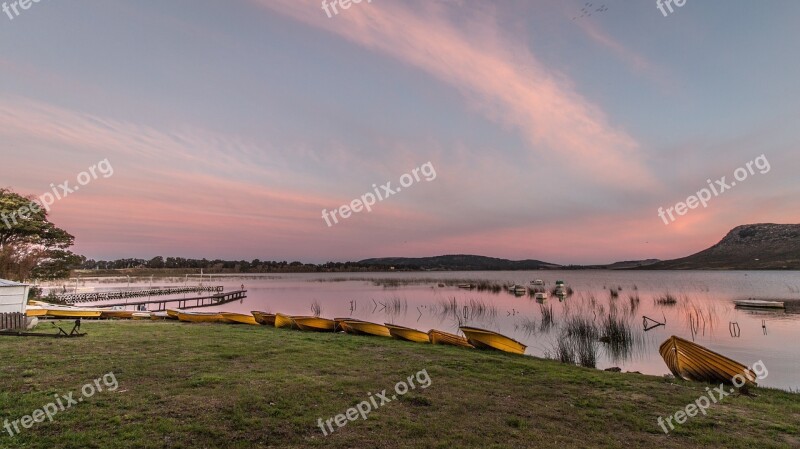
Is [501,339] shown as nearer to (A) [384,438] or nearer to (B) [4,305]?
(A) [384,438]

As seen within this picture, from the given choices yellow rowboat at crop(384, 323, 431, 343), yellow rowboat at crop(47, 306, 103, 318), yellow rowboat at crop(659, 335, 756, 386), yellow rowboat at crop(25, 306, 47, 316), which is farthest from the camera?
yellow rowboat at crop(47, 306, 103, 318)

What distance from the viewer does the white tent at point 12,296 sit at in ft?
48.1

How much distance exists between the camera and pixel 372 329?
54.2ft

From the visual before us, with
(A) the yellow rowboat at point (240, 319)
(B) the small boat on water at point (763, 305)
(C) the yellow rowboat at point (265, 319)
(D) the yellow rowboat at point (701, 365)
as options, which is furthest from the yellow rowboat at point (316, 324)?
(B) the small boat on water at point (763, 305)

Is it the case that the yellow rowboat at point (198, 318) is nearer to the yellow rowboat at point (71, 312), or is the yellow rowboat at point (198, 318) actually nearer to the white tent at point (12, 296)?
the yellow rowboat at point (71, 312)

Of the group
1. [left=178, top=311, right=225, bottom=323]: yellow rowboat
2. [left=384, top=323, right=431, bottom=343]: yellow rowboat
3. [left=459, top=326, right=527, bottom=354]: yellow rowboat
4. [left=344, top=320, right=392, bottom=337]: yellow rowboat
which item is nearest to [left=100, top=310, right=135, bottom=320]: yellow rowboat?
[left=178, top=311, right=225, bottom=323]: yellow rowboat

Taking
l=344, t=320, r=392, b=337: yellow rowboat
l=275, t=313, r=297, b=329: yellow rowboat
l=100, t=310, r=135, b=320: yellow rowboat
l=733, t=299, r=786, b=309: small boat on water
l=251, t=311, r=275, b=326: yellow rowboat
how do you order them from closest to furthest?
l=344, t=320, r=392, b=337: yellow rowboat, l=275, t=313, r=297, b=329: yellow rowboat, l=251, t=311, r=275, b=326: yellow rowboat, l=100, t=310, r=135, b=320: yellow rowboat, l=733, t=299, r=786, b=309: small boat on water

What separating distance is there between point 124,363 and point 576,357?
1472 centimetres

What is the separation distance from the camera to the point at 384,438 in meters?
5.77

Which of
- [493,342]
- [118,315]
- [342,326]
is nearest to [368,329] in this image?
[342,326]

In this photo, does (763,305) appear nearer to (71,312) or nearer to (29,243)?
(71,312)

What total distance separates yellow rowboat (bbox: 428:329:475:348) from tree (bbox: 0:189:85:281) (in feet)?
95.8

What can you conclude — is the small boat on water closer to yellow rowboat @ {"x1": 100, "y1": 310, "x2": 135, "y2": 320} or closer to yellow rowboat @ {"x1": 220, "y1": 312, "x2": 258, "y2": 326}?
yellow rowboat @ {"x1": 220, "y1": 312, "x2": 258, "y2": 326}

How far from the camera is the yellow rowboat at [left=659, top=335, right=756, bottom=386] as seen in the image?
9.64 meters
